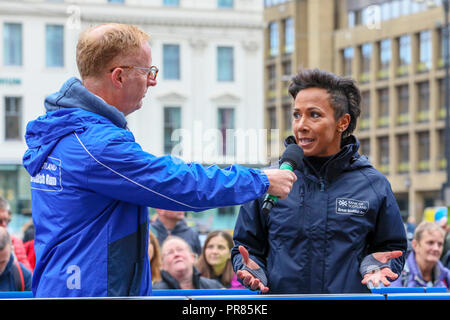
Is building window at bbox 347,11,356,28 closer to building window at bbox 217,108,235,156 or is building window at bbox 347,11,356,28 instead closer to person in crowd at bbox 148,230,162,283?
building window at bbox 217,108,235,156

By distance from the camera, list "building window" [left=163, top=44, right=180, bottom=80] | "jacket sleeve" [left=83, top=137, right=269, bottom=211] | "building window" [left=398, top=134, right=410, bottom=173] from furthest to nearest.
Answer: "building window" [left=398, top=134, right=410, bottom=173] → "building window" [left=163, top=44, right=180, bottom=80] → "jacket sleeve" [left=83, top=137, right=269, bottom=211]

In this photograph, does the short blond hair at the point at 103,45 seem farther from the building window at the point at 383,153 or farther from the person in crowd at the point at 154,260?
the building window at the point at 383,153

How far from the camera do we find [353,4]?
65375 millimetres

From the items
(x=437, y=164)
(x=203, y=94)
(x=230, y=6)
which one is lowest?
(x=437, y=164)

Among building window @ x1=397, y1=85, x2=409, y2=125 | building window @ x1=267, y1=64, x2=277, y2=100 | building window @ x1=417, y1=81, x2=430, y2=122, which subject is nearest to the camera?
building window @ x1=417, y1=81, x2=430, y2=122

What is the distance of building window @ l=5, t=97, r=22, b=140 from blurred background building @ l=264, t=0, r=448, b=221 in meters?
22.2

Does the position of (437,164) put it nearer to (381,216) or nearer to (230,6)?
(230,6)

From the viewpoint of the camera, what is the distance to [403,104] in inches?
2421

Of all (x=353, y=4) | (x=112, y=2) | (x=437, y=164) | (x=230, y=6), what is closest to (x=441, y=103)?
(x=437, y=164)

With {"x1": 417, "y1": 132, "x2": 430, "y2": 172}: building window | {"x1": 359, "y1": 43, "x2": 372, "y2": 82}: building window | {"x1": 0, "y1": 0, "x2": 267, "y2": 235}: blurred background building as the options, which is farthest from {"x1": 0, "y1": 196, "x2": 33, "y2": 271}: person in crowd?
{"x1": 359, "y1": 43, "x2": 372, "y2": 82}: building window

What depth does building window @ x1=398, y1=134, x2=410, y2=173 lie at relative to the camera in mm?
61031

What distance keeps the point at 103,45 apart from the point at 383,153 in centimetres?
6034
